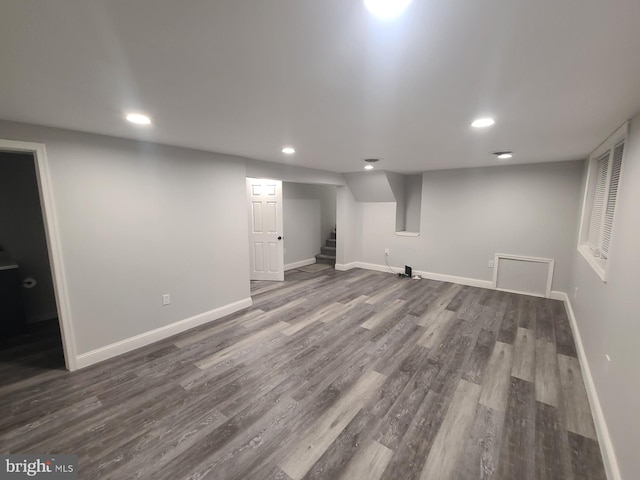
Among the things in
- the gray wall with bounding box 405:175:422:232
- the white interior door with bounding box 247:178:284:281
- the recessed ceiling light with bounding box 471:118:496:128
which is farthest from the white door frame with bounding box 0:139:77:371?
the gray wall with bounding box 405:175:422:232

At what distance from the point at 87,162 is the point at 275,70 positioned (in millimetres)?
2258

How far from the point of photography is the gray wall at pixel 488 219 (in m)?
4.11

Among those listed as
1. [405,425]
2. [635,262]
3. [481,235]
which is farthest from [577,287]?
[405,425]

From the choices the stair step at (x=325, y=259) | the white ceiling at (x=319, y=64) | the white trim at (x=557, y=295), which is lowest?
the white trim at (x=557, y=295)

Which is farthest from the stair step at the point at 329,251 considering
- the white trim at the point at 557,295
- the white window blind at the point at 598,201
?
the white window blind at the point at 598,201

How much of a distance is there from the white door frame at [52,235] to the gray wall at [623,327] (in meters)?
3.96

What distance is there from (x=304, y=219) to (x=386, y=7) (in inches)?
225

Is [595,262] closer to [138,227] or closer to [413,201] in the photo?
[413,201]

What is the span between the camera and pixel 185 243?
3.21m

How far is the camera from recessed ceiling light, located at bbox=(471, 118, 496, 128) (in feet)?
6.44

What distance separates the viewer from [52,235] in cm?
229

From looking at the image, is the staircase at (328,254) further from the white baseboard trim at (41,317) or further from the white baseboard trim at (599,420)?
the white baseboard trim at (41,317)

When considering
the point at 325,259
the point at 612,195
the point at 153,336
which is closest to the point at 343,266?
the point at 325,259

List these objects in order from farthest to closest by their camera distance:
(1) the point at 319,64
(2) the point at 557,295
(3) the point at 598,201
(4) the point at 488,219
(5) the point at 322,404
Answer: (4) the point at 488,219 < (2) the point at 557,295 < (3) the point at 598,201 < (5) the point at 322,404 < (1) the point at 319,64
